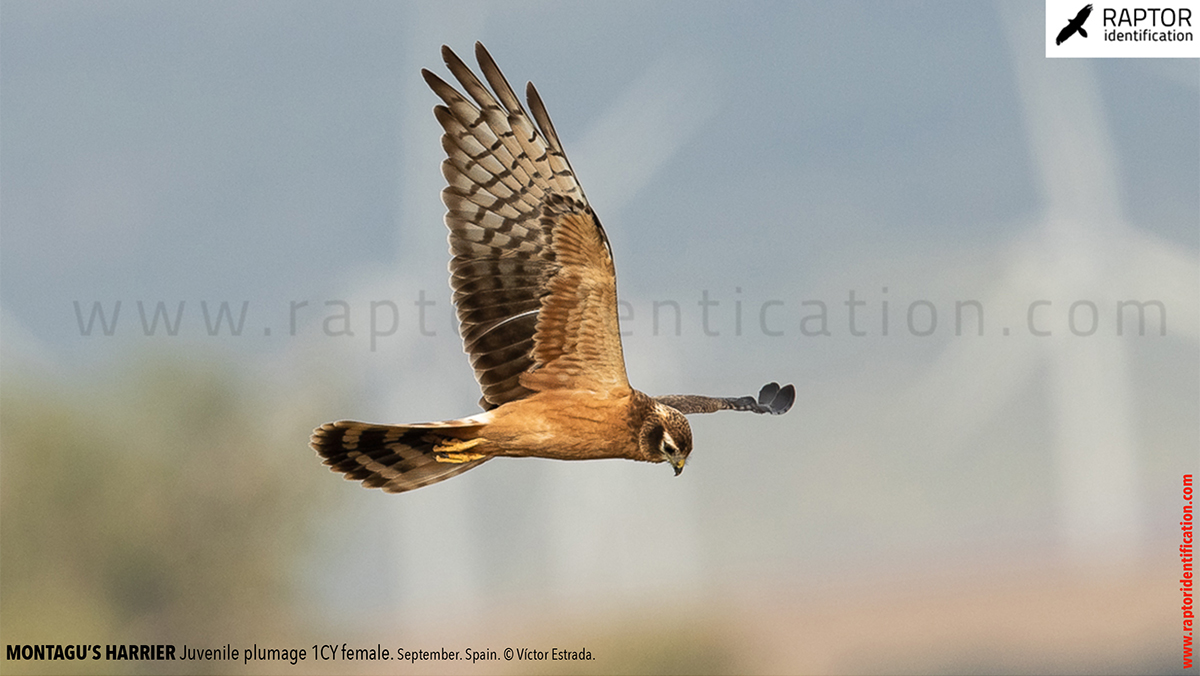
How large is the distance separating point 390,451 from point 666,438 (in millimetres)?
1636

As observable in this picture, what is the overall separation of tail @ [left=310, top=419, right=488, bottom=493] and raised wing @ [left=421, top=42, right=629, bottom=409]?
14.9 inches

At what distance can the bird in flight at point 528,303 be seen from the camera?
6309mm

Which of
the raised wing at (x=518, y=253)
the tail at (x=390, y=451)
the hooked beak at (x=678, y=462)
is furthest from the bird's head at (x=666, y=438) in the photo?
the tail at (x=390, y=451)

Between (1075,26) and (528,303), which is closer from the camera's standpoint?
(528,303)

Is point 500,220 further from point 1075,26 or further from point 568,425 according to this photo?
point 1075,26

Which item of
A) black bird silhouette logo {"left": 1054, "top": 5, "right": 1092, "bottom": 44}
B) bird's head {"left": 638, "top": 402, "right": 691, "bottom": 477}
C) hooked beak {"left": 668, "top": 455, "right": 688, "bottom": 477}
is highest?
black bird silhouette logo {"left": 1054, "top": 5, "right": 1092, "bottom": 44}

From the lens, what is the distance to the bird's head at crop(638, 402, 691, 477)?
6.32 m

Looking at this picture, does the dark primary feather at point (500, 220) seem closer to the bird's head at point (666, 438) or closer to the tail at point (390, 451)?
the tail at point (390, 451)

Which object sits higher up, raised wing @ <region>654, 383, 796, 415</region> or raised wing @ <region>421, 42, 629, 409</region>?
raised wing @ <region>421, 42, 629, 409</region>

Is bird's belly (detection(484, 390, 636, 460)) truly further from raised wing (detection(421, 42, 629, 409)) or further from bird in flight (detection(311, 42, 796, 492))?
raised wing (detection(421, 42, 629, 409))

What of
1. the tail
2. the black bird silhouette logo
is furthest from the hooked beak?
the black bird silhouette logo

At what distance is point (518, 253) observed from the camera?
252 inches

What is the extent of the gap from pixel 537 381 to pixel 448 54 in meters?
1.83

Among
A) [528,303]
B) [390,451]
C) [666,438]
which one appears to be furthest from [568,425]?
[390,451]
